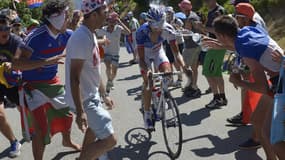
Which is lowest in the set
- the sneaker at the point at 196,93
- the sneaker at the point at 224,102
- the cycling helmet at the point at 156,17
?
the sneaker at the point at 196,93

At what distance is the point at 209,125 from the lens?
677 centimetres

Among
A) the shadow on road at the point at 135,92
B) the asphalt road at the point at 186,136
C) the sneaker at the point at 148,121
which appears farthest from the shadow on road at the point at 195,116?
the shadow on road at the point at 135,92

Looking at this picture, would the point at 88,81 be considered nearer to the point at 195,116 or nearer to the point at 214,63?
the point at 195,116

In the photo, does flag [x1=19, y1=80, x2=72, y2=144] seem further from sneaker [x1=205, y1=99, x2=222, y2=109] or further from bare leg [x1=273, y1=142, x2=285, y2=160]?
sneaker [x1=205, y1=99, x2=222, y2=109]

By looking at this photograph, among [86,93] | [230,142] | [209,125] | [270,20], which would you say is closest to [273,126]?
[86,93]

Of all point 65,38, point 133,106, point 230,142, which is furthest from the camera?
point 133,106

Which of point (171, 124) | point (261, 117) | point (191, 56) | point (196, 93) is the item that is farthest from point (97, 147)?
point (191, 56)

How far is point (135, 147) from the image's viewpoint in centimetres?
595

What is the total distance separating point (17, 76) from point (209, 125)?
3.09m

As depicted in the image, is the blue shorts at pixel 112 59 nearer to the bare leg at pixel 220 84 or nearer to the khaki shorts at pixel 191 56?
the khaki shorts at pixel 191 56

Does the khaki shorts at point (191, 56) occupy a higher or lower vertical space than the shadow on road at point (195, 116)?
higher

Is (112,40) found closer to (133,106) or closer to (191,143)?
(133,106)

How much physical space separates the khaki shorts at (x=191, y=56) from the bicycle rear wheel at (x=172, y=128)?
3594mm

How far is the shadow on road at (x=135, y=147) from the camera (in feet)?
18.5
